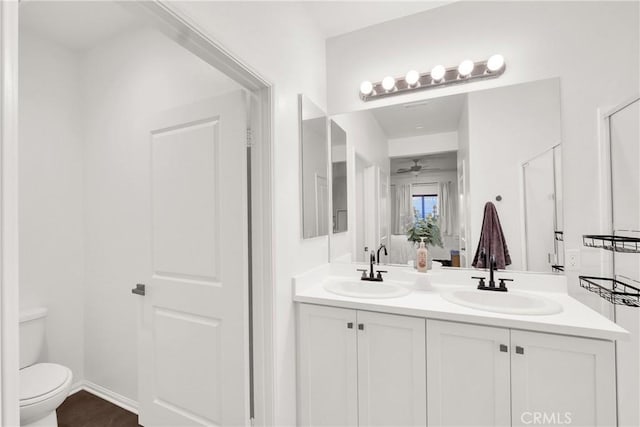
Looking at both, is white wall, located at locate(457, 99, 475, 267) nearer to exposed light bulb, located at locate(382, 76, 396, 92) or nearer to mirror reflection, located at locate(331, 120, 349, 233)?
exposed light bulb, located at locate(382, 76, 396, 92)

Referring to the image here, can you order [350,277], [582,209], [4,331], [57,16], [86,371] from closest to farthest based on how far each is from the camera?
[4,331] < [582,209] < [57,16] < [350,277] < [86,371]

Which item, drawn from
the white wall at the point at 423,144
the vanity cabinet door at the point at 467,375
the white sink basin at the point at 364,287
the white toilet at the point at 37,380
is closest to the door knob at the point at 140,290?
the white toilet at the point at 37,380

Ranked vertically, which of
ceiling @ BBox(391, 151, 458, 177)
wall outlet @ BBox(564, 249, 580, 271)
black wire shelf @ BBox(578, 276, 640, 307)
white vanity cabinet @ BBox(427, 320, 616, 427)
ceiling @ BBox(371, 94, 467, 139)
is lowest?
white vanity cabinet @ BBox(427, 320, 616, 427)

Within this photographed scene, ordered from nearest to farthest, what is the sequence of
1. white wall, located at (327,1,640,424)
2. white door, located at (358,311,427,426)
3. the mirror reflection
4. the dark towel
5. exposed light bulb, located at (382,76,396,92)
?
1. white door, located at (358,311,427,426)
2. white wall, located at (327,1,640,424)
3. the dark towel
4. exposed light bulb, located at (382,76,396,92)
5. the mirror reflection

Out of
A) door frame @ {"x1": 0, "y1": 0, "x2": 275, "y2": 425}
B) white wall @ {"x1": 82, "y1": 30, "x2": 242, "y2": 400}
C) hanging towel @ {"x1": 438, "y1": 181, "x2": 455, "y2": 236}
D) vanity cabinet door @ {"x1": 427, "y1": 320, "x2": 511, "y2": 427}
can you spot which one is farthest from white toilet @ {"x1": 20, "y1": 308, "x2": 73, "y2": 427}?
hanging towel @ {"x1": 438, "y1": 181, "x2": 455, "y2": 236}

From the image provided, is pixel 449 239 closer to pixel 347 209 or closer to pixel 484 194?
pixel 484 194

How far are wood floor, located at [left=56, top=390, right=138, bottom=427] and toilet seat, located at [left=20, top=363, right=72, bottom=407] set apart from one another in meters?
0.42

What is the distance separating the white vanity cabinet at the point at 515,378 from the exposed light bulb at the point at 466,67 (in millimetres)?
1512

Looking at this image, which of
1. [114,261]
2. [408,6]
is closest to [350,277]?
[114,261]

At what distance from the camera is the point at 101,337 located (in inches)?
88.2

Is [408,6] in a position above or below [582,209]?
above

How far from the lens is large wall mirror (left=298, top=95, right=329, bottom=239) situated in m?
1.83

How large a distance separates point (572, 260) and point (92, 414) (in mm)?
3182

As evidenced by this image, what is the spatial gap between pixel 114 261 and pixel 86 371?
3.15ft
